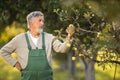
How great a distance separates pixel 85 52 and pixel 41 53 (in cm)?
82

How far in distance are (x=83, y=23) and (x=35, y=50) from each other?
119 inches

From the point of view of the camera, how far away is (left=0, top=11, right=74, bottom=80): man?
5.81 metres

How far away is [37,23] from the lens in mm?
5723

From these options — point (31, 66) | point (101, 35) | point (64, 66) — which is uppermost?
point (101, 35)

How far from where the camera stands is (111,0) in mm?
1997

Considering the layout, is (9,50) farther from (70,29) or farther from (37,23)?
(70,29)

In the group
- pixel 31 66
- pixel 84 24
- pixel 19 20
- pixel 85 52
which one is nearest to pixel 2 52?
pixel 31 66

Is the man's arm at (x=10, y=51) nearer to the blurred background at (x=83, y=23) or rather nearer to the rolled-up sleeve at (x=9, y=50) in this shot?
the rolled-up sleeve at (x=9, y=50)

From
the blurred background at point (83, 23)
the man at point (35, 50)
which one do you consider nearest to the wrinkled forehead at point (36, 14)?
the man at point (35, 50)

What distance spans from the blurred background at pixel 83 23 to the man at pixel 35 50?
7.3 inches

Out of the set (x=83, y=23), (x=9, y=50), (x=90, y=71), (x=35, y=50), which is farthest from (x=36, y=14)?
(x=90, y=71)

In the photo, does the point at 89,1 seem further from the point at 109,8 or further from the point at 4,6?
the point at 4,6

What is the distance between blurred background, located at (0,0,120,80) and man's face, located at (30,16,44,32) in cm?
29

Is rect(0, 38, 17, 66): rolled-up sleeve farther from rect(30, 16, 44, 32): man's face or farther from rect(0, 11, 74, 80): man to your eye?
rect(30, 16, 44, 32): man's face
